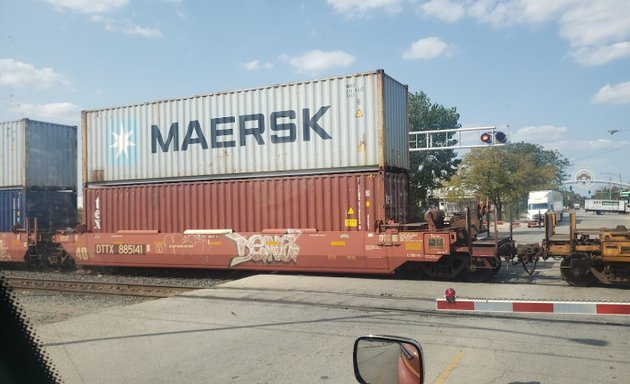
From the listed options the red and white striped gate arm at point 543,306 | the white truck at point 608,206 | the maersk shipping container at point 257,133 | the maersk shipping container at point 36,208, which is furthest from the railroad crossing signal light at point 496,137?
the white truck at point 608,206

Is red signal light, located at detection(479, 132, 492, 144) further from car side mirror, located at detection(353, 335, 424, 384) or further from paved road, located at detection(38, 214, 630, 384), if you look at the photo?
car side mirror, located at detection(353, 335, 424, 384)

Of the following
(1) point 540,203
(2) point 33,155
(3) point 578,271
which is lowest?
(3) point 578,271

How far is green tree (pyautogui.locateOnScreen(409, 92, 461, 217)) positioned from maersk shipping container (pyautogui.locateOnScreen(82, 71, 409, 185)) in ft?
50.3

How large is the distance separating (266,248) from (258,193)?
1.42m

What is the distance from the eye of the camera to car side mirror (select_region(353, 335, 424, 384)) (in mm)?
2625

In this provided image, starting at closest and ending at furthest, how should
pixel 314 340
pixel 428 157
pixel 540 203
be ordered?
pixel 314 340
pixel 428 157
pixel 540 203

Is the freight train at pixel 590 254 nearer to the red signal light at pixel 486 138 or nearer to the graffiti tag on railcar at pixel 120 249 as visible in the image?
the graffiti tag on railcar at pixel 120 249

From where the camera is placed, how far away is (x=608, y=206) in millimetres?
72312

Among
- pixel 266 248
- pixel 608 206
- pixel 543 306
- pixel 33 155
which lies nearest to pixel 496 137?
pixel 266 248

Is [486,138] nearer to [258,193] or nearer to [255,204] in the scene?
[258,193]

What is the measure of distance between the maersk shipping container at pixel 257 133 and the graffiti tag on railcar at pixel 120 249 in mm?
1883

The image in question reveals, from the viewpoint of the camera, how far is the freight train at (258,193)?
11555 mm

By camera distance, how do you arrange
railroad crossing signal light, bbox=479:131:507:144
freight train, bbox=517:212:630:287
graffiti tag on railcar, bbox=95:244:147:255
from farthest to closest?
railroad crossing signal light, bbox=479:131:507:144 < graffiti tag on railcar, bbox=95:244:147:255 < freight train, bbox=517:212:630:287

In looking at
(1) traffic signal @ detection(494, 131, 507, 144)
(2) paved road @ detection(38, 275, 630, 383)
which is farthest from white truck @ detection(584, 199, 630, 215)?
(2) paved road @ detection(38, 275, 630, 383)
